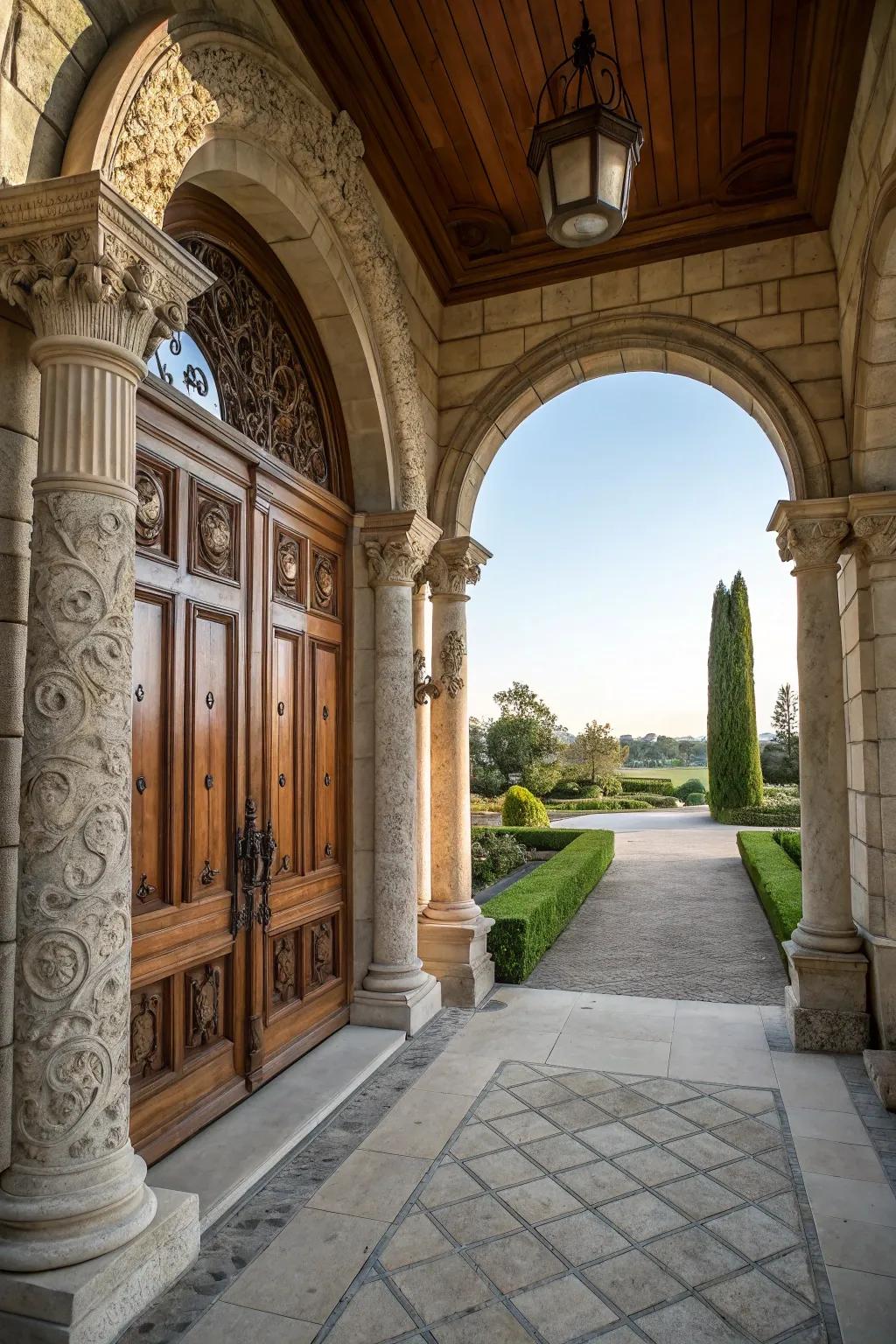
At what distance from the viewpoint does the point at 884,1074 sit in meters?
3.92

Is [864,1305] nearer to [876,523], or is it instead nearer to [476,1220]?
[476,1220]

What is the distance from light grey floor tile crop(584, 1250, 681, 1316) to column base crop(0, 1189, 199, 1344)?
134cm

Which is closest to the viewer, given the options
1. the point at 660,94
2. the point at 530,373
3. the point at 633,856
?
the point at 660,94

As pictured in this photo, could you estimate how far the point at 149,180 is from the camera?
8.88 feet

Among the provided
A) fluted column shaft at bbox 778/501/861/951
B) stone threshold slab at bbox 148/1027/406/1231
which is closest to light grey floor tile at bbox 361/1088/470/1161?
stone threshold slab at bbox 148/1027/406/1231

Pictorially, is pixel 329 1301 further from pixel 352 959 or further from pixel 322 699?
pixel 322 699

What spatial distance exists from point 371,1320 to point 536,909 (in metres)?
4.21

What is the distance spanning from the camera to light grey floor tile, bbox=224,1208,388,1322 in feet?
8.09

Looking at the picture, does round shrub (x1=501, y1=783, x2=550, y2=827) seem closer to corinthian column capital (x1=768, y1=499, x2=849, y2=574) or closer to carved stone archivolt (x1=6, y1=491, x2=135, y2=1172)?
corinthian column capital (x1=768, y1=499, x2=849, y2=574)

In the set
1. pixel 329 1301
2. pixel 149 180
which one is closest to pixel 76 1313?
pixel 329 1301

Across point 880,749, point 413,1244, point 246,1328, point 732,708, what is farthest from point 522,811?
point 246,1328

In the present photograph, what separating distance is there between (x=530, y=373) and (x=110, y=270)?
Answer: 12.9 ft

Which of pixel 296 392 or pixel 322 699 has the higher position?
pixel 296 392

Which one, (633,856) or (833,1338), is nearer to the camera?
(833,1338)
